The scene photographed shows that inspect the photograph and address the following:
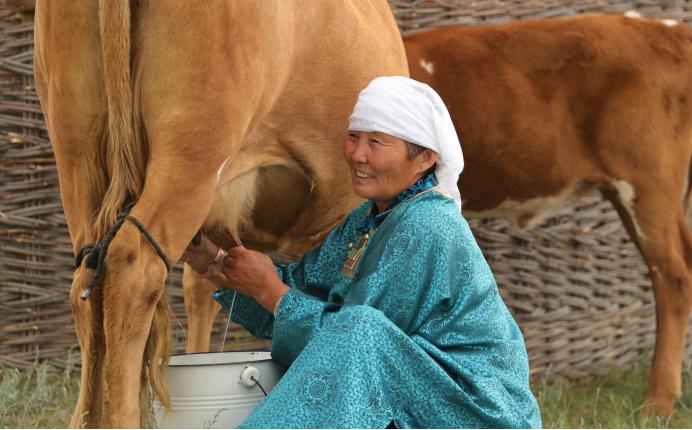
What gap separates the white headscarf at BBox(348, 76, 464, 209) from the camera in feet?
8.68

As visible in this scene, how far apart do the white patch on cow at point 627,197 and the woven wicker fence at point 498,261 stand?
0.51 metres

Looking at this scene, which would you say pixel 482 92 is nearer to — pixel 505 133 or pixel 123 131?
pixel 505 133

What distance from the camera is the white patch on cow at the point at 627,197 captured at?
4.92m

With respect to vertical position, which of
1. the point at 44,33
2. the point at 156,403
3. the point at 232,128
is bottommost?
the point at 156,403

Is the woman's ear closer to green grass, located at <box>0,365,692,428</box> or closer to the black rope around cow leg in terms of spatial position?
the black rope around cow leg

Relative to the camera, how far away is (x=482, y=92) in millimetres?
5008

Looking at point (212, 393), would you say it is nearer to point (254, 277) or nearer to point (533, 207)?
point (254, 277)

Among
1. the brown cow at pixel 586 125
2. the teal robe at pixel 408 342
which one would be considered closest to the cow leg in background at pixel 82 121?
the teal robe at pixel 408 342

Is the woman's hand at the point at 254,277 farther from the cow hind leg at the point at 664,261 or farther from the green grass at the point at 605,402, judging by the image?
the cow hind leg at the point at 664,261

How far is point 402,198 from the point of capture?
269 centimetres

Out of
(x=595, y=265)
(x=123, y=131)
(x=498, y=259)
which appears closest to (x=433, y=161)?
(x=123, y=131)

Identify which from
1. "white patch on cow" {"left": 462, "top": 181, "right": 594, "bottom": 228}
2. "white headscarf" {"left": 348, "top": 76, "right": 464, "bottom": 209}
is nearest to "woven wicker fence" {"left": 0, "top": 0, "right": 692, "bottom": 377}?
"white patch on cow" {"left": 462, "top": 181, "right": 594, "bottom": 228}

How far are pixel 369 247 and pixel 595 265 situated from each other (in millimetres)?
3210

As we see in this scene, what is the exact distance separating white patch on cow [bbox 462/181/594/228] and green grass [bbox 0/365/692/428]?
85cm
